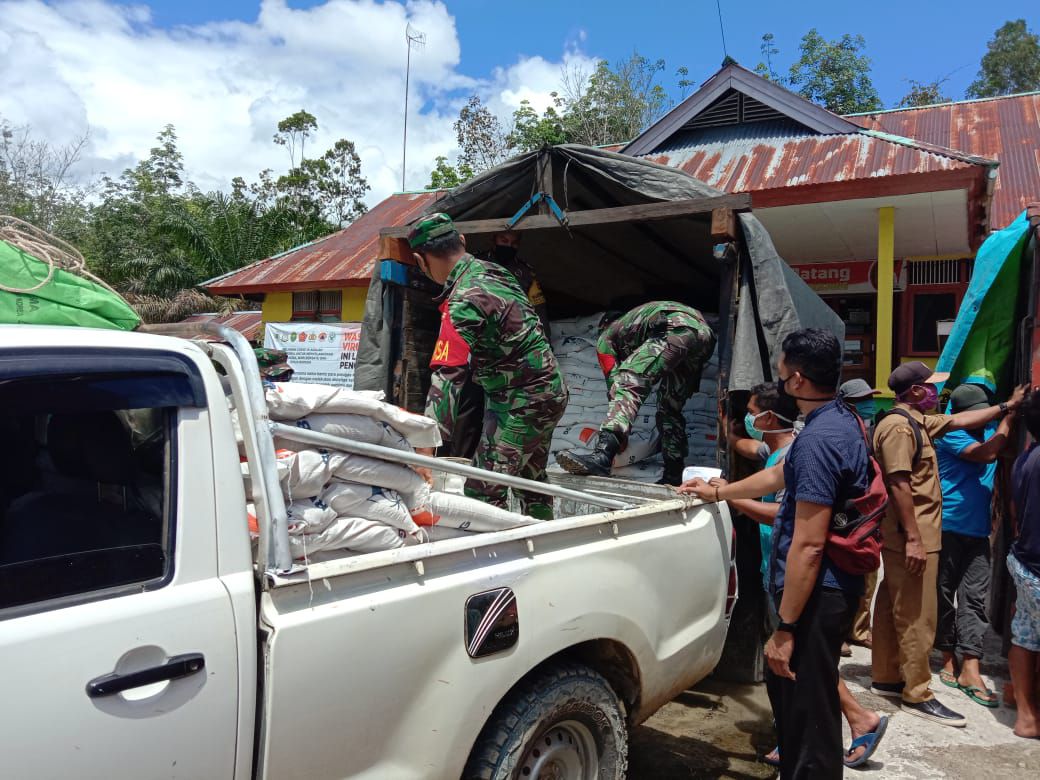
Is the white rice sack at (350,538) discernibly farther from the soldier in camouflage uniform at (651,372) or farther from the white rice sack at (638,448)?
the white rice sack at (638,448)

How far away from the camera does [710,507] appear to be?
313 centimetres

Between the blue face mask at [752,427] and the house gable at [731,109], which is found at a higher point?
the house gable at [731,109]

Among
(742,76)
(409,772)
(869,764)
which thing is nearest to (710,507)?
(869,764)

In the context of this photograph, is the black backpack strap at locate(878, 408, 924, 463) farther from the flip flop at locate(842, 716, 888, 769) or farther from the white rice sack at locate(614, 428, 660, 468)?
the white rice sack at locate(614, 428, 660, 468)

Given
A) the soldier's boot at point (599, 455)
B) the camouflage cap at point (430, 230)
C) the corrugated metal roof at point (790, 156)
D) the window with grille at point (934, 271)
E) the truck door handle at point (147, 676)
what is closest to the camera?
the truck door handle at point (147, 676)

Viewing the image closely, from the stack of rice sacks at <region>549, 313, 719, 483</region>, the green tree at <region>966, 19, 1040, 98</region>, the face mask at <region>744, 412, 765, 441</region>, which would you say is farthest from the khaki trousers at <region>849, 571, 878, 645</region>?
the green tree at <region>966, 19, 1040, 98</region>

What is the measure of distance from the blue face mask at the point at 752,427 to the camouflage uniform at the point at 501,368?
0.98 m

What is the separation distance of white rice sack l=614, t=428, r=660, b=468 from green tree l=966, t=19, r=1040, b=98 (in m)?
36.9

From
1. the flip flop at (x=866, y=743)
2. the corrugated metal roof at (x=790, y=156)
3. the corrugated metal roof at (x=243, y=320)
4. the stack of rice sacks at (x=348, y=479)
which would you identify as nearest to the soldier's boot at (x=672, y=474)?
the flip flop at (x=866, y=743)

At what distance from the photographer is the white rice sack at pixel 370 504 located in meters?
2.10

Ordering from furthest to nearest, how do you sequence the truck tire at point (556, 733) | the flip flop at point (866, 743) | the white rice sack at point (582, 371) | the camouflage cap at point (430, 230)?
the white rice sack at point (582, 371)
the camouflage cap at point (430, 230)
the flip flop at point (866, 743)
the truck tire at point (556, 733)

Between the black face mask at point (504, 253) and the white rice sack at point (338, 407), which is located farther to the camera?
the black face mask at point (504, 253)

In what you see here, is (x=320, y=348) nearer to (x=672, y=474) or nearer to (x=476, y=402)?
(x=476, y=402)

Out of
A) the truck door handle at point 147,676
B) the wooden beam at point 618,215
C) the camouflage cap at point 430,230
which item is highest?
the wooden beam at point 618,215
